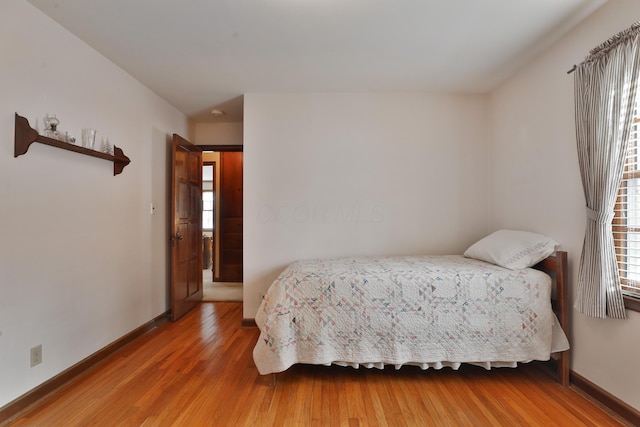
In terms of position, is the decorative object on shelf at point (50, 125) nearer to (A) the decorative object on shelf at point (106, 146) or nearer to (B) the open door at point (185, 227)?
(A) the decorative object on shelf at point (106, 146)

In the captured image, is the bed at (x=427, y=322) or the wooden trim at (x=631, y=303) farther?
the bed at (x=427, y=322)

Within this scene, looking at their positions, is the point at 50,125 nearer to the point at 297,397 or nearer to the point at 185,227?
the point at 185,227

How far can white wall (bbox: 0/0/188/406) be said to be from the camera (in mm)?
1809

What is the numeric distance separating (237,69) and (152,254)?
2090 mm

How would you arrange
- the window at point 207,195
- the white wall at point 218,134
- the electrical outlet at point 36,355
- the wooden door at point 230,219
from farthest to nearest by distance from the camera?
1. the window at point 207,195
2. the wooden door at point 230,219
3. the white wall at point 218,134
4. the electrical outlet at point 36,355

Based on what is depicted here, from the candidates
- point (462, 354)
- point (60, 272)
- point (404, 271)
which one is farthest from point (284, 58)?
point (462, 354)

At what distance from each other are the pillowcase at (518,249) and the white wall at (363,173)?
0.75 metres

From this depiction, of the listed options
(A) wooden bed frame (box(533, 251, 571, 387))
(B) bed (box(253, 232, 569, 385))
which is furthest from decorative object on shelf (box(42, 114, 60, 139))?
(A) wooden bed frame (box(533, 251, 571, 387))

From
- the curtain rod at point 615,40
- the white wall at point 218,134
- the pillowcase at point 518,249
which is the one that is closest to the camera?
the curtain rod at point 615,40

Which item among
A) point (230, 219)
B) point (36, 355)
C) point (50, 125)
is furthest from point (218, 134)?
point (36, 355)

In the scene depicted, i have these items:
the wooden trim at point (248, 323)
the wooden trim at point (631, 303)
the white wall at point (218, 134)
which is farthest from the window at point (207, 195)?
the wooden trim at point (631, 303)

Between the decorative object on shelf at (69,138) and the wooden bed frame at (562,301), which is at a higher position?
the decorative object on shelf at (69,138)

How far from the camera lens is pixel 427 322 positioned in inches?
86.2

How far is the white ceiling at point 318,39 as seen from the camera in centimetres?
194
